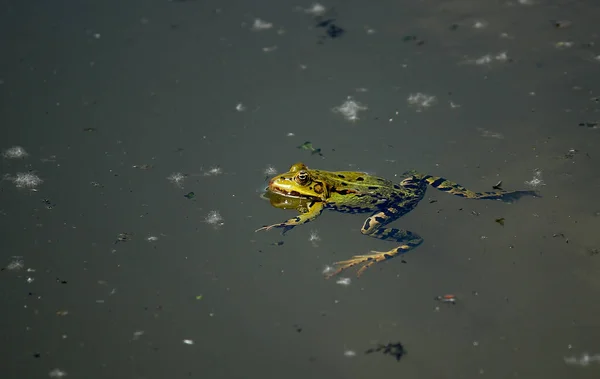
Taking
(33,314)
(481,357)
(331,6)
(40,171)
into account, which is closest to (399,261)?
(481,357)

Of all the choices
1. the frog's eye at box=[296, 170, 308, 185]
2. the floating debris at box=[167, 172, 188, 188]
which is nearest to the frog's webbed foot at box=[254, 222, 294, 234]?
the frog's eye at box=[296, 170, 308, 185]

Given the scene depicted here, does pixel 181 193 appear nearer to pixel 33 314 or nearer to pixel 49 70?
pixel 33 314

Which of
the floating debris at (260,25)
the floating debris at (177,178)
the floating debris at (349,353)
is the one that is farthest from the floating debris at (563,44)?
the floating debris at (349,353)

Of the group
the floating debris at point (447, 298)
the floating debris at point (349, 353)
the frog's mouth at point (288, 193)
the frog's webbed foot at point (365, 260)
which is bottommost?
the floating debris at point (349, 353)

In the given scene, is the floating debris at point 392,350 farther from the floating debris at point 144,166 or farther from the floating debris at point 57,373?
the floating debris at point 144,166

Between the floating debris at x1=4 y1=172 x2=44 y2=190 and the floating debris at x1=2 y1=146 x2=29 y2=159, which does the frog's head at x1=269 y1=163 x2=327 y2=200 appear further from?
the floating debris at x1=2 y1=146 x2=29 y2=159

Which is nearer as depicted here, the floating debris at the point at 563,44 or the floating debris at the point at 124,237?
the floating debris at the point at 124,237

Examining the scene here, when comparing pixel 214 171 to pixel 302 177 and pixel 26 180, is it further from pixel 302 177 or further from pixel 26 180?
pixel 26 180
